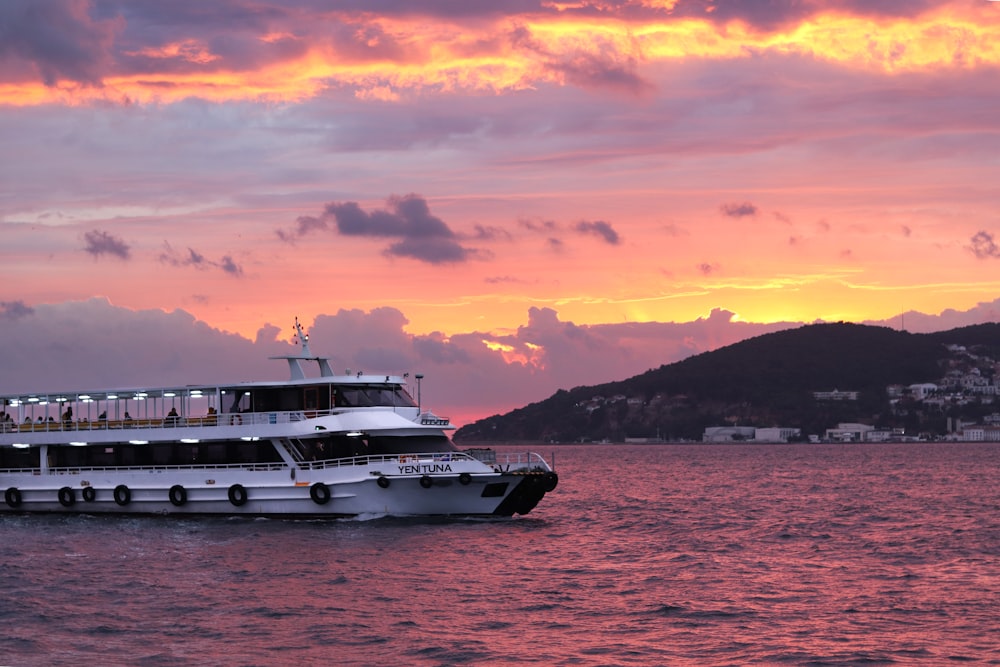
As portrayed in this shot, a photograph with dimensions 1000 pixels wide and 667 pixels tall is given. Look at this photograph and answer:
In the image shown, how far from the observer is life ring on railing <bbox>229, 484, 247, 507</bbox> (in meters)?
50.6

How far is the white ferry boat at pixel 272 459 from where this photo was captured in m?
48.0

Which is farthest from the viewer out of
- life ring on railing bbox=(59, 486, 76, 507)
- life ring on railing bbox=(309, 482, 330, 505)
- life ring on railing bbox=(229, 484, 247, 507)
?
life ring on railing bbox=(59, 486, 76, 507)

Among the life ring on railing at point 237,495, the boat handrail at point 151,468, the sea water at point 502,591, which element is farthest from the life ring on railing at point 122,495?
the life ring on railing at point 237,495

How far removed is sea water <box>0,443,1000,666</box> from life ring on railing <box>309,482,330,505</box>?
897mm

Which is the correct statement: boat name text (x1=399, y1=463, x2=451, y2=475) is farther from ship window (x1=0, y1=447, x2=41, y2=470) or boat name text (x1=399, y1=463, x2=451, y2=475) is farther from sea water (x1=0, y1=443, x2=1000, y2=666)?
ship window (x1=0, y1=447, x2=41, y2=470)

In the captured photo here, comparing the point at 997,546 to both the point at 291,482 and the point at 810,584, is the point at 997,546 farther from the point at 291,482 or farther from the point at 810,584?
the point at 291,482

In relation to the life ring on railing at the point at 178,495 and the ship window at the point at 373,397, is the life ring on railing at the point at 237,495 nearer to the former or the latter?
the life ring on railing at the point at 178,495

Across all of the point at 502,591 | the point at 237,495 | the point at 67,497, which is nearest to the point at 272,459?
the point at 237,495

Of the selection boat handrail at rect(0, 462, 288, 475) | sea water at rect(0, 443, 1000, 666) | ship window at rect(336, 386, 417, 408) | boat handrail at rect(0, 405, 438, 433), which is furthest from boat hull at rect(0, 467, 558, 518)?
ship window at rect(336, 386, 417, 408)

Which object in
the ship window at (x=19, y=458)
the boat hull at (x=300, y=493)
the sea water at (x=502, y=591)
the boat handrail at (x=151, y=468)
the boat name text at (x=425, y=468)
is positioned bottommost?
the sea water at (x=502, y=591)

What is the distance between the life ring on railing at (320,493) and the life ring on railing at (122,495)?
33.2 feet

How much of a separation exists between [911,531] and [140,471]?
1262 inches

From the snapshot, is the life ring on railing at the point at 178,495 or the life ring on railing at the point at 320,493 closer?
the life ring on railing at the point at 320,493

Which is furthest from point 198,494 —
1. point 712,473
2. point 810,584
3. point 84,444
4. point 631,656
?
point 712,473
